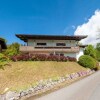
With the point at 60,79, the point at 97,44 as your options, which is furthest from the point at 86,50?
the point at 97,44

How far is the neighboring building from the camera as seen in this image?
38469mm

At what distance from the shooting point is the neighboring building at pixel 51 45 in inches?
1515

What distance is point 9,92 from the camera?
14.0 m

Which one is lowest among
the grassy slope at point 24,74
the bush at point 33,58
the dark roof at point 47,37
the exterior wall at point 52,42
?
the grassy slope at point 24,74

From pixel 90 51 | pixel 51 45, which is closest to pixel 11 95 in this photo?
pixel 51 45

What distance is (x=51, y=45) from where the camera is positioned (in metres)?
41.6

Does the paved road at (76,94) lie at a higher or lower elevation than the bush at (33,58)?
lower

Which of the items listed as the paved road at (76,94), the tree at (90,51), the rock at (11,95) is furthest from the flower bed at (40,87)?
the tree at (90,51)

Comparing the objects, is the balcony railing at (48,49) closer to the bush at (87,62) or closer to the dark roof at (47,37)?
the dark roof at (47,37)

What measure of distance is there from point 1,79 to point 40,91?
143 inches

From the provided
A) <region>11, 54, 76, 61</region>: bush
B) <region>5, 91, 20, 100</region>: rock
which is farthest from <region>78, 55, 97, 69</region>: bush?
<region>5, 91, 20, 100</region>: rock

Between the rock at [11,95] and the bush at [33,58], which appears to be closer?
the rock at [11,95]

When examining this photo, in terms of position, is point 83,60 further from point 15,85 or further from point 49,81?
point 15,85

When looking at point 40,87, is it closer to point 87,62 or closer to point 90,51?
point 87,62
